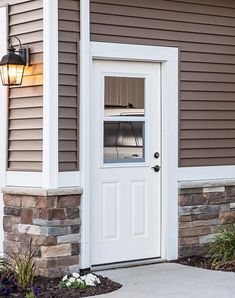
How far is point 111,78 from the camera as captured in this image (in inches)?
282

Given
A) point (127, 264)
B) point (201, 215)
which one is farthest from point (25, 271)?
point (201, 215)

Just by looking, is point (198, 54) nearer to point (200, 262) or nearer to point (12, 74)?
point (12, 74)

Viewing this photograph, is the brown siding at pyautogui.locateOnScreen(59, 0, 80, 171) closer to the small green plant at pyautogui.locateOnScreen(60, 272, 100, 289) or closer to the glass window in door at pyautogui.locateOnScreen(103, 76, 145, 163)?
the glass window in door at pyautogui.locateOnScreen(103, 76, 145, 163)

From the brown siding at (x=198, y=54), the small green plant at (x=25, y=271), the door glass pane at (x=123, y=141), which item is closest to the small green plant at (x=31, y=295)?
the small green plant at (x=25, y=271)

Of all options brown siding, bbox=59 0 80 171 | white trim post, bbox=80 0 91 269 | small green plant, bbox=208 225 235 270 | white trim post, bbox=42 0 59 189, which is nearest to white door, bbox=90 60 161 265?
white trim post, bbox=80 0 91 269

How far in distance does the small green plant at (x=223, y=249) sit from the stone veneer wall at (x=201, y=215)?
0.16 m

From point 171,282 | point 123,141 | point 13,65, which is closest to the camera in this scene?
point 171,282

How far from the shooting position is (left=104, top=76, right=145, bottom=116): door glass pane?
7.15 m

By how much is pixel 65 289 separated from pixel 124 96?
7.09 ft

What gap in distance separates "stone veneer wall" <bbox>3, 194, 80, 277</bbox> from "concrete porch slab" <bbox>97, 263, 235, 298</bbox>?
43cm

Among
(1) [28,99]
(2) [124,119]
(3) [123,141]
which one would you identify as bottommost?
(3) [123,141]

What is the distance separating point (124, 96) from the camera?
7.28 metres

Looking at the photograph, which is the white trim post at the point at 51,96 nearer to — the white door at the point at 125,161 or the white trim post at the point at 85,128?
the white trim post at the point at 85,128

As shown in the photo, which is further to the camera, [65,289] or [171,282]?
[171,282]
